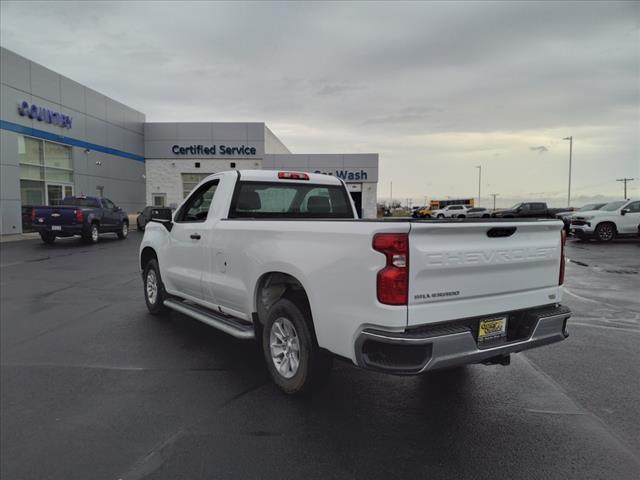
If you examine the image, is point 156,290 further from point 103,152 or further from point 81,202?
point 103,152

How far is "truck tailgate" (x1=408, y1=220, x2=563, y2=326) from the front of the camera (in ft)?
9.72

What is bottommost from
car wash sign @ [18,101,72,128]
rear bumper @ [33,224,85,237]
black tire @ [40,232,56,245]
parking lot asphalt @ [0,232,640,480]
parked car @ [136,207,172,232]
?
parking lot asphalt @ [0,232,640,480]

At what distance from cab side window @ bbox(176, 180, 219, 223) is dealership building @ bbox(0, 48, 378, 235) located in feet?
65.5

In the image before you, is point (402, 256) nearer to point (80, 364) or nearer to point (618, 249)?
point (80, 364)

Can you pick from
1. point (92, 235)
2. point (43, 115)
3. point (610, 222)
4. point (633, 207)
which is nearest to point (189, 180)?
point (43, 115)

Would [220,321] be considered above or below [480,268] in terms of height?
below

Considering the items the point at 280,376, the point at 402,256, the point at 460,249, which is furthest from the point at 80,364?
the point at 460,249

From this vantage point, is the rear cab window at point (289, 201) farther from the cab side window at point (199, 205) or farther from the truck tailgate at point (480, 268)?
the truck tailgate at point (480, 268)

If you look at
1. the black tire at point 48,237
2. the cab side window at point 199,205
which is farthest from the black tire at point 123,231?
the cab side window at point 199,205

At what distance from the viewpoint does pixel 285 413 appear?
11.7 feet

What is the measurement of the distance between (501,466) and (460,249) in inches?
55.4

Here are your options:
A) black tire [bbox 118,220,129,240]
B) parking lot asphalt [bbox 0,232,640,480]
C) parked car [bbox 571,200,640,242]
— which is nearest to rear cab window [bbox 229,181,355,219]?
parking lot asphalt [bbox 0,232,640,480]

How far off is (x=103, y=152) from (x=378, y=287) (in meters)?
31.4

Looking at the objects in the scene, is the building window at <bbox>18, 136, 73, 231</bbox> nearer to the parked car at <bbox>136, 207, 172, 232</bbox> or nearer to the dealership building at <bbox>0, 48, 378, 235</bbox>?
the dealership building at <bbox>0, 48, 378, 235</bbox>
